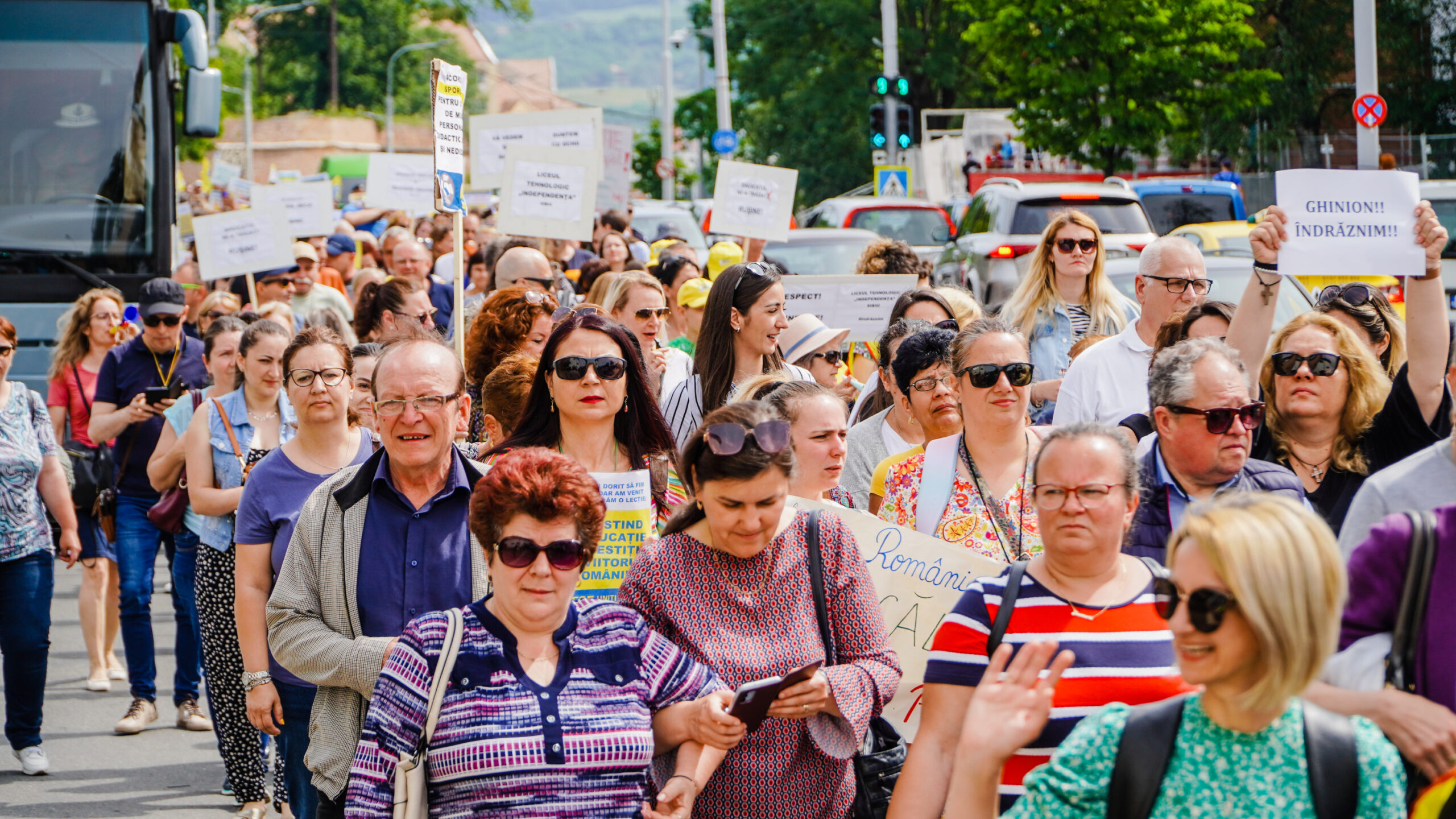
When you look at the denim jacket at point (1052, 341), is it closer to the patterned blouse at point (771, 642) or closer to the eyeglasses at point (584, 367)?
the eyeglasses at point (584, 367)

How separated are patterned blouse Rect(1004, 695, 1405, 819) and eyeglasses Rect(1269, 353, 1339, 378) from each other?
2150 millimetres

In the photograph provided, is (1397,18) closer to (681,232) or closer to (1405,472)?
(681,232)

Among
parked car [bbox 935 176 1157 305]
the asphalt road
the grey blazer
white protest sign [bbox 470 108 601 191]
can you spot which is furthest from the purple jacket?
parked car [bbox 935 176 1157 305]

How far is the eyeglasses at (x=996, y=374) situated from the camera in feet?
15.1

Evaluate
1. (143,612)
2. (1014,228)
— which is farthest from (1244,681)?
(1014,228)

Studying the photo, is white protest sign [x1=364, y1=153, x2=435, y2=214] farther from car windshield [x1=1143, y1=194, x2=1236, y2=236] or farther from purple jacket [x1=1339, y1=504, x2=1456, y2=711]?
purple jacket [x1=1339, y1=504, x2=1456, y2=711]

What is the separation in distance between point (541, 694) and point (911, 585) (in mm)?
1254

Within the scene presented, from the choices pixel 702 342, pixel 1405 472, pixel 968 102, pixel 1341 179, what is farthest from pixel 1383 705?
pixel 968 102

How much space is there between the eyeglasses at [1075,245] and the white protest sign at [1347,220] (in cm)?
220

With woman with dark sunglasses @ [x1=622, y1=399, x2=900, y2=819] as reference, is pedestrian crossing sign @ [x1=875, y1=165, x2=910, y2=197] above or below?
above

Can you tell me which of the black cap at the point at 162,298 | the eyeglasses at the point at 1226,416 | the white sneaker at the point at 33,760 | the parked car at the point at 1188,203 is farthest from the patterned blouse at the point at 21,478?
the parked car at the point at 1188,203

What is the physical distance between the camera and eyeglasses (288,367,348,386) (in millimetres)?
5230

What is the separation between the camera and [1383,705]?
9.43ft

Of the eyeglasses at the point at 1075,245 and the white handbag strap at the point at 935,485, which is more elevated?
the eyeglasses at the point at 1075,245
